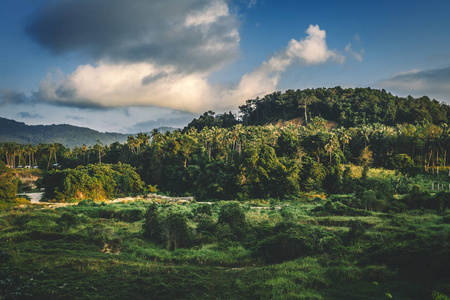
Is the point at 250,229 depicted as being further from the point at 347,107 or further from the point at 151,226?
the point at 347,107

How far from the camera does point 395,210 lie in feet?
118

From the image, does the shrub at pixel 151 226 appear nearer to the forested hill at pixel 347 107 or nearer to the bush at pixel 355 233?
the bush at pixel 355 233

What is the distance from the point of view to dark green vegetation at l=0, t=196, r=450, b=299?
12469 millimetres

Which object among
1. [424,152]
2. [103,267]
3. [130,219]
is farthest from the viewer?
[424,152]

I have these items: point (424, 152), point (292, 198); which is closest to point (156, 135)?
point (292, 198)

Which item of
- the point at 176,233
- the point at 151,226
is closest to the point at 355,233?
the point at 176,233

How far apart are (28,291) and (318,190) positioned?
184ft

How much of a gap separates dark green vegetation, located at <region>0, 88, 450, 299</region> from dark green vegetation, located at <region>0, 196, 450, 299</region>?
92 millimetres

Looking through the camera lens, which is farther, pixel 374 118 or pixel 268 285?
pixel 374 118

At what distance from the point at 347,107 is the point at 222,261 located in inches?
4353

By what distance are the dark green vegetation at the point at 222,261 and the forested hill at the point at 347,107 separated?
86308 mm

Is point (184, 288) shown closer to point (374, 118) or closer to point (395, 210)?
point (395, 210)

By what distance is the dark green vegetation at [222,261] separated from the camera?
12469mm

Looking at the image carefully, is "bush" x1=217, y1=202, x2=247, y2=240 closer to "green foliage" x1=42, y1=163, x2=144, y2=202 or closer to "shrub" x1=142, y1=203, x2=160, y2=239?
"shrub" x1=142, y1=203, x2=160, y2=239
